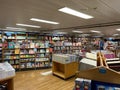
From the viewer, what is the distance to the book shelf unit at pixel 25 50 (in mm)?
6797

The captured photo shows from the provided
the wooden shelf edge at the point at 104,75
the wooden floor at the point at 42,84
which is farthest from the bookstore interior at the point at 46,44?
the wooden shelf edge at the point at 104,75

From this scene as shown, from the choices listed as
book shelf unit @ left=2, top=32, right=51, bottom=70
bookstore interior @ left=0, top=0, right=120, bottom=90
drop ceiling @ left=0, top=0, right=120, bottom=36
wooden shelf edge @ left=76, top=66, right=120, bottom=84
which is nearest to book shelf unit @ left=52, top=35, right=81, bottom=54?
bookstore interior @ left=0, top=0, right=120, bottom=90

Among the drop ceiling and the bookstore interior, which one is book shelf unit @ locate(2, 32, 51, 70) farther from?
the drop ceiling

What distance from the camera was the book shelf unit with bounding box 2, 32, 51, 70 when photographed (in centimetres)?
680

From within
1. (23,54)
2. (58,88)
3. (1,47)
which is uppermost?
(1,47)

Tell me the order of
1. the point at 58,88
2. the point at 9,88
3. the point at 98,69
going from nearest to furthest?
the point at 98,69, the point at 9,88, the point at 58,88

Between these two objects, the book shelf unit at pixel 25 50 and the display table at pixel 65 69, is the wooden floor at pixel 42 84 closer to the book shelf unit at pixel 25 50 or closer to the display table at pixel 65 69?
the display table at pixel 65 69

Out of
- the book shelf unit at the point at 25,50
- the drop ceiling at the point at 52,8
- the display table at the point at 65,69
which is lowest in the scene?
the display table at the point at 65,69

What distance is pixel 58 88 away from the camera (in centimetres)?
443

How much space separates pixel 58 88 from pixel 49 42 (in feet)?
13.4

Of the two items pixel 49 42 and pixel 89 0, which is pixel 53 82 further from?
pixel 89 0

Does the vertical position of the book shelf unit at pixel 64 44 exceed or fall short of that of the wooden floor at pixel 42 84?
it exceeds it

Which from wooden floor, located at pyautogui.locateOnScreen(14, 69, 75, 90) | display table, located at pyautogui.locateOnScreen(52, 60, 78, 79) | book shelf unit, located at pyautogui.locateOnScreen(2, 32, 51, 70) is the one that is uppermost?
book shelf unit, located at pyautogui.locateOnScreen(2, 32, 51, 70)

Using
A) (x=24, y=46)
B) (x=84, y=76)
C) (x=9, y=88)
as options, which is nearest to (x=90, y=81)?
(x=84, y=76)
